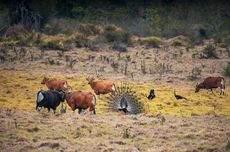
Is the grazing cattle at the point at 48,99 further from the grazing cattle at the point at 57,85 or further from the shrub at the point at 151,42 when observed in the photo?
the shrub at the point at 151,42

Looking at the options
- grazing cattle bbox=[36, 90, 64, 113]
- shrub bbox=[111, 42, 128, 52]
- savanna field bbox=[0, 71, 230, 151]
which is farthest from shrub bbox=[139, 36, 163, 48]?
grazing cattle bbox=[36, 90, 64, 113]

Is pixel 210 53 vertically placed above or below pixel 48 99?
above

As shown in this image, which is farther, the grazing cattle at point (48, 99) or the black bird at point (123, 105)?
the black bird at point (123, 105)

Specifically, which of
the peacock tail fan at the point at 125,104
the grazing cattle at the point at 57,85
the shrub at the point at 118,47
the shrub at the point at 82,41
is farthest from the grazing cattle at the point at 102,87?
the shrub at the point at 82,41

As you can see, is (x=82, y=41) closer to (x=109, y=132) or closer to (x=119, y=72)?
(x=119, y=72)

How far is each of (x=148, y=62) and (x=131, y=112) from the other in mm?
8858

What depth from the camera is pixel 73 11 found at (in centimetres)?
3966

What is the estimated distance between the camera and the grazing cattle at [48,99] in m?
12.0

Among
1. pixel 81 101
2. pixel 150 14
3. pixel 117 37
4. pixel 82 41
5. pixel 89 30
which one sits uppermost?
pixel 150 14

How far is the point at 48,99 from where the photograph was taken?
1204 cm

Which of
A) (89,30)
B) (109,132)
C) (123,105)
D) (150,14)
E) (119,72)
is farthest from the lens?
(150,14)

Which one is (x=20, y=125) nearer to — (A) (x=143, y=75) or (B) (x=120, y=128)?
(B) (x=120, y=128)

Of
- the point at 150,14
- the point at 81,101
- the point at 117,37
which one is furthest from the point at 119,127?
the point at 150,14

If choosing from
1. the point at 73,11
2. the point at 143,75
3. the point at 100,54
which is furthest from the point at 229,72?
the point at 73,11
